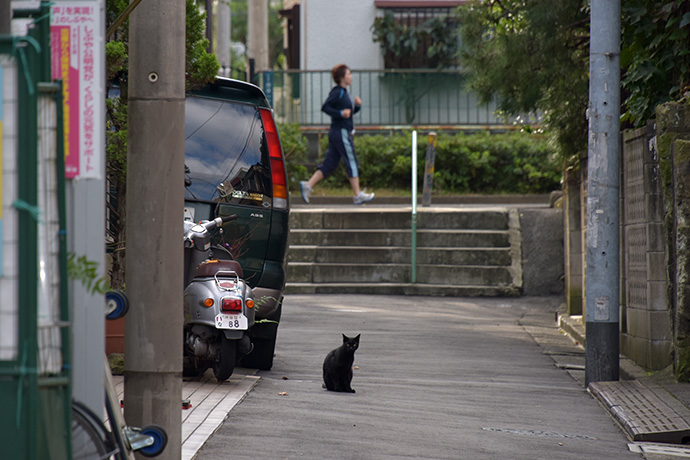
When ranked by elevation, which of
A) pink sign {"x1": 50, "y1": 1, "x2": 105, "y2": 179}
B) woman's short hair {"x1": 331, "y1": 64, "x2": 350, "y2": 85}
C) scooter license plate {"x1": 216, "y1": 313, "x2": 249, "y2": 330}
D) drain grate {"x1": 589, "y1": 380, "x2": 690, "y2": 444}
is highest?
woman's short hair {"x1": 331, "y1": 64, "x2": 350, "y2": 85}

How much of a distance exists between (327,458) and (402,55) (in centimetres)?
1774

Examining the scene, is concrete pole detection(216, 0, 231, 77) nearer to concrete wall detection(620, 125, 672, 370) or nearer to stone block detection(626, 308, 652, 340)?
concrete wall detection(620, 125, 672, 370)

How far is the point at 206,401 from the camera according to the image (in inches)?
255

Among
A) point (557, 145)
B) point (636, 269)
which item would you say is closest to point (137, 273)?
point (636, 269)

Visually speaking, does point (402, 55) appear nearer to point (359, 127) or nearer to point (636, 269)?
point (359, 127)

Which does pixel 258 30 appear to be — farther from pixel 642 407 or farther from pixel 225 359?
pixel 642 407

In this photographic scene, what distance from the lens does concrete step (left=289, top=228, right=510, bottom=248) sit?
15438 mm

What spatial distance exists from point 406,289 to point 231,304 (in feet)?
27.0

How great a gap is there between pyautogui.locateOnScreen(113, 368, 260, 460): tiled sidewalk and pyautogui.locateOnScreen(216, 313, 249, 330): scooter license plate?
0.45m

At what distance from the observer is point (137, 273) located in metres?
4.45

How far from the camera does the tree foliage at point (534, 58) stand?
1113cm

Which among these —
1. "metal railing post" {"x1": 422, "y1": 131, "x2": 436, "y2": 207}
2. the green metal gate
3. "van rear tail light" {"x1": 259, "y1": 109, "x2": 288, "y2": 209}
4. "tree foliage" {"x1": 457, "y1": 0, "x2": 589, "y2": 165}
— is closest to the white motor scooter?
"van rear tail light" {"x1": 259, "y1": 109, "x2": 288, "y2": 209}

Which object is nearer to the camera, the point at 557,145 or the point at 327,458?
the point at 327,458

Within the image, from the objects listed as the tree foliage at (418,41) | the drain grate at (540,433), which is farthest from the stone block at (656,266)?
the tree foliage at (418,41)
